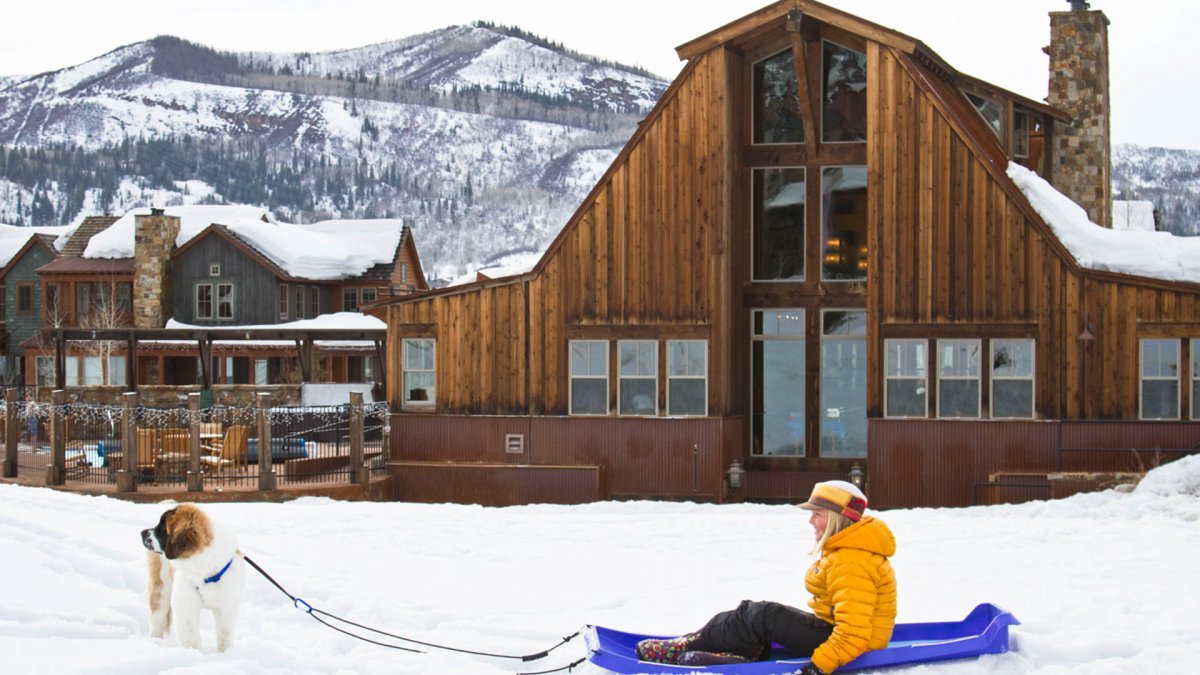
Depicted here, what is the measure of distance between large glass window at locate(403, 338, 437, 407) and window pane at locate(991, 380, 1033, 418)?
9.70 meters

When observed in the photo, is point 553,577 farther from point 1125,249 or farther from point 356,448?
point 1125,249

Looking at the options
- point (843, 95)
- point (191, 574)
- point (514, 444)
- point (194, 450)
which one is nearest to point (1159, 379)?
point (843, 95)

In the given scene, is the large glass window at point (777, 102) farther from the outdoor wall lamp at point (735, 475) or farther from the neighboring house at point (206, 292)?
the neighboring house at point (206, 292)

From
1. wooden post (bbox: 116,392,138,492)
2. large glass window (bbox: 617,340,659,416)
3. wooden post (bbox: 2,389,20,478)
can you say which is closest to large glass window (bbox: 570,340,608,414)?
large glass window (bbox: 617,340,659,416)

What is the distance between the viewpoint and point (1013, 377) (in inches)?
921

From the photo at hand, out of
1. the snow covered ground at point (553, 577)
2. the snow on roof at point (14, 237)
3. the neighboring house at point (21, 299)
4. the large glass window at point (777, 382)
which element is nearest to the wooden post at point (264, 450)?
the snow covered ground at point (553, 577)

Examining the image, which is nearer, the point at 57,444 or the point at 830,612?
the point at 830,612

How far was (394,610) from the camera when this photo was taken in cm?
1316

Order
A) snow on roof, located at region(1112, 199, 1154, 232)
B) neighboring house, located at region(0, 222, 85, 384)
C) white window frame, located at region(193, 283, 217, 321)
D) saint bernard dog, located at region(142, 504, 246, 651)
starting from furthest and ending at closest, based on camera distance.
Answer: neighboring house, located at region(0, 222, 85, 384), white window frame, located at region(193, 283, 217, 321), snow on roof, located at region(1112, 199, 1154, 232), saint bernard dog, located at region(142, 504, 246, 651)

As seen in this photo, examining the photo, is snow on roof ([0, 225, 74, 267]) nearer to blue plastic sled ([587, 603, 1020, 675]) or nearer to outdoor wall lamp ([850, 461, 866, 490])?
outdoor wall lamp ([850, 461, 866, 490])

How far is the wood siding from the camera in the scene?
2455 cm

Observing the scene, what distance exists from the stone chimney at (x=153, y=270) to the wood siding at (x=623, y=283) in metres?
32.2

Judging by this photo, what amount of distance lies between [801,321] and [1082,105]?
13.1 meters

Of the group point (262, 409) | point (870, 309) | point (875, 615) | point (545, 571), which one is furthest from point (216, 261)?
point (875, 615)
